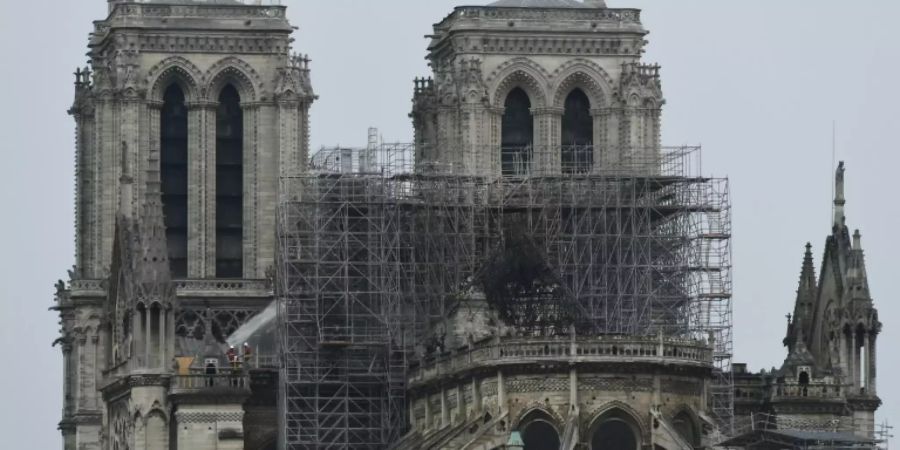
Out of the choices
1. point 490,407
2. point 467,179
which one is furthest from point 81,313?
point 490,407

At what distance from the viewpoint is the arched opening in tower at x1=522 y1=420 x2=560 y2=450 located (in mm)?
132375

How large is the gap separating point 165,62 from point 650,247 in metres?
19.3

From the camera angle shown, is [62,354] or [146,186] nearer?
[146,186]

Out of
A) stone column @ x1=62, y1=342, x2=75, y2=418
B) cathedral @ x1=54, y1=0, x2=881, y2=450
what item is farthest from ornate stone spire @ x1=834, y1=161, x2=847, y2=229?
stone column @ x1=62, y1=342, x2=75, y2=418

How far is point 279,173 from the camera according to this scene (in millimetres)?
154125

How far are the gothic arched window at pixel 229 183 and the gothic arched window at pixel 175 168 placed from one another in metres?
1.10

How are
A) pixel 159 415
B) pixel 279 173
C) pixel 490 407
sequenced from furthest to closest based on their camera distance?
pixel 279 173, pixel 159 415, pixel 490 407

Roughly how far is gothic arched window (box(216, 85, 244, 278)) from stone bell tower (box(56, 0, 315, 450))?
0.11 ft

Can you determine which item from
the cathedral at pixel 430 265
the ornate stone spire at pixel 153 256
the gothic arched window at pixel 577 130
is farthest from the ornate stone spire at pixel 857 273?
the ornate stone spire at pixel 153 256

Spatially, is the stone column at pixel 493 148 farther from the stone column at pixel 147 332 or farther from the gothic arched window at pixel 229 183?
the stone column at pixel 147 332

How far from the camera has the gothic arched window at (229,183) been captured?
6137 inches

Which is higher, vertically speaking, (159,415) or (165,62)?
(165,62)

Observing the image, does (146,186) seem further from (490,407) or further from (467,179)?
(490,407)

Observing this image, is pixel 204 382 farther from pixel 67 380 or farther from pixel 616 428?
pixel 67 380
